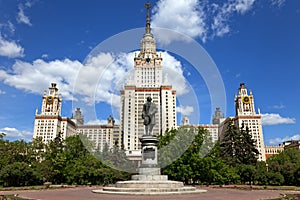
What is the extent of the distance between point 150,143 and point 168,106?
95388mm

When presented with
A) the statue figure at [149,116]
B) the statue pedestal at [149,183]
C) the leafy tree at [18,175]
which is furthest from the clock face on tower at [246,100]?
Result: the statue pedestal at [149,183]

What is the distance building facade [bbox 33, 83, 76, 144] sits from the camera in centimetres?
11621

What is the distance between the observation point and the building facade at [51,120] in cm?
11621

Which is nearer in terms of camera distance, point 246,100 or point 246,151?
point 246,151

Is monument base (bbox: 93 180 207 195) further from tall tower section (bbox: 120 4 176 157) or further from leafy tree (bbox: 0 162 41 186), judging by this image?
tall tower section (bbox: 120 4 176 157)

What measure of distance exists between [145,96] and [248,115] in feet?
163

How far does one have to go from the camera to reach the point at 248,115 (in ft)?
383

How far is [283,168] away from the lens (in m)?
38.9

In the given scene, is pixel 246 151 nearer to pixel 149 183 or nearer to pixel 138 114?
pixel 149 183

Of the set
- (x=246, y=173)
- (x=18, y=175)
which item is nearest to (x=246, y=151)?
(x=246, y=173)

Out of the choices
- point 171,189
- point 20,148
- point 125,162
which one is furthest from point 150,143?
point 125,162

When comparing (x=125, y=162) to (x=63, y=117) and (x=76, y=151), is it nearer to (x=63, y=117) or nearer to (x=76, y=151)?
(x=76, y=151)

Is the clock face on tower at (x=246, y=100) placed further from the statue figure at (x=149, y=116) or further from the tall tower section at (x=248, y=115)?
the statue figure at (x=149, y=116)

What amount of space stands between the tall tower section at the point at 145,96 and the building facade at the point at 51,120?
29798mm
